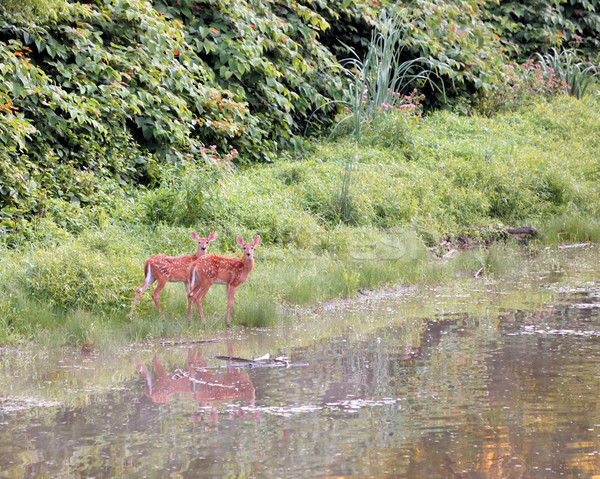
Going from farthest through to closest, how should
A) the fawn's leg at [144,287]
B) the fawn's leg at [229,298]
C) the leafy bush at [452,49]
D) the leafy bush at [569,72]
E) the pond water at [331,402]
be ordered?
the leafy bush at [569,72] → the leafy bush at [452,49] → the fawn's leg at [229,298] → the fawn's leg at [144,287] → the pond water at [331,402]

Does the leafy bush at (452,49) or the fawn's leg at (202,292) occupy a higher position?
the leafy bush at (452,49)

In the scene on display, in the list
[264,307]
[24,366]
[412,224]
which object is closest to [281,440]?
[24,366]

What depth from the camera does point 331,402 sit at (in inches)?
227

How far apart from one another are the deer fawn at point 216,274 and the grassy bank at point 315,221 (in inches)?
9.7

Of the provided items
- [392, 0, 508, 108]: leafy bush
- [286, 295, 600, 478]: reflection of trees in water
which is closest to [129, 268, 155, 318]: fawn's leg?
[286, 295, 600, 478]: reflection of trees in water

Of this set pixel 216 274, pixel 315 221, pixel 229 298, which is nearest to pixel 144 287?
pixel 216 274

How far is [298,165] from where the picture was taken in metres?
13.6

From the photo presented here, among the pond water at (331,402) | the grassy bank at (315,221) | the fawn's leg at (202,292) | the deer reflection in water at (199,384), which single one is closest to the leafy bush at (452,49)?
the grassy bank at (315,221)

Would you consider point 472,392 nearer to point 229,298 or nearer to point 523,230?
point 229,298

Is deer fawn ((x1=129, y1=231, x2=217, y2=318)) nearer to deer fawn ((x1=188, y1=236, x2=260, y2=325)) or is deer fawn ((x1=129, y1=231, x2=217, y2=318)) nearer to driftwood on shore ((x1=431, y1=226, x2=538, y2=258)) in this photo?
deer fawn ((x1=188, y1=236, x2=260, y2=325))

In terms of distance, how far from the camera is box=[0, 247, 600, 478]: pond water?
4680 mm

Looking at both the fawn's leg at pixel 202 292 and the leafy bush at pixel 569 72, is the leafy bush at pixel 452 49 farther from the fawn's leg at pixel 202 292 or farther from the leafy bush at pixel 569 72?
the fawn's leg at pixel 202 292

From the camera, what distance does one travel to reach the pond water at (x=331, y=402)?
184 inches

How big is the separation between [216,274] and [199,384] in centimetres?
194
